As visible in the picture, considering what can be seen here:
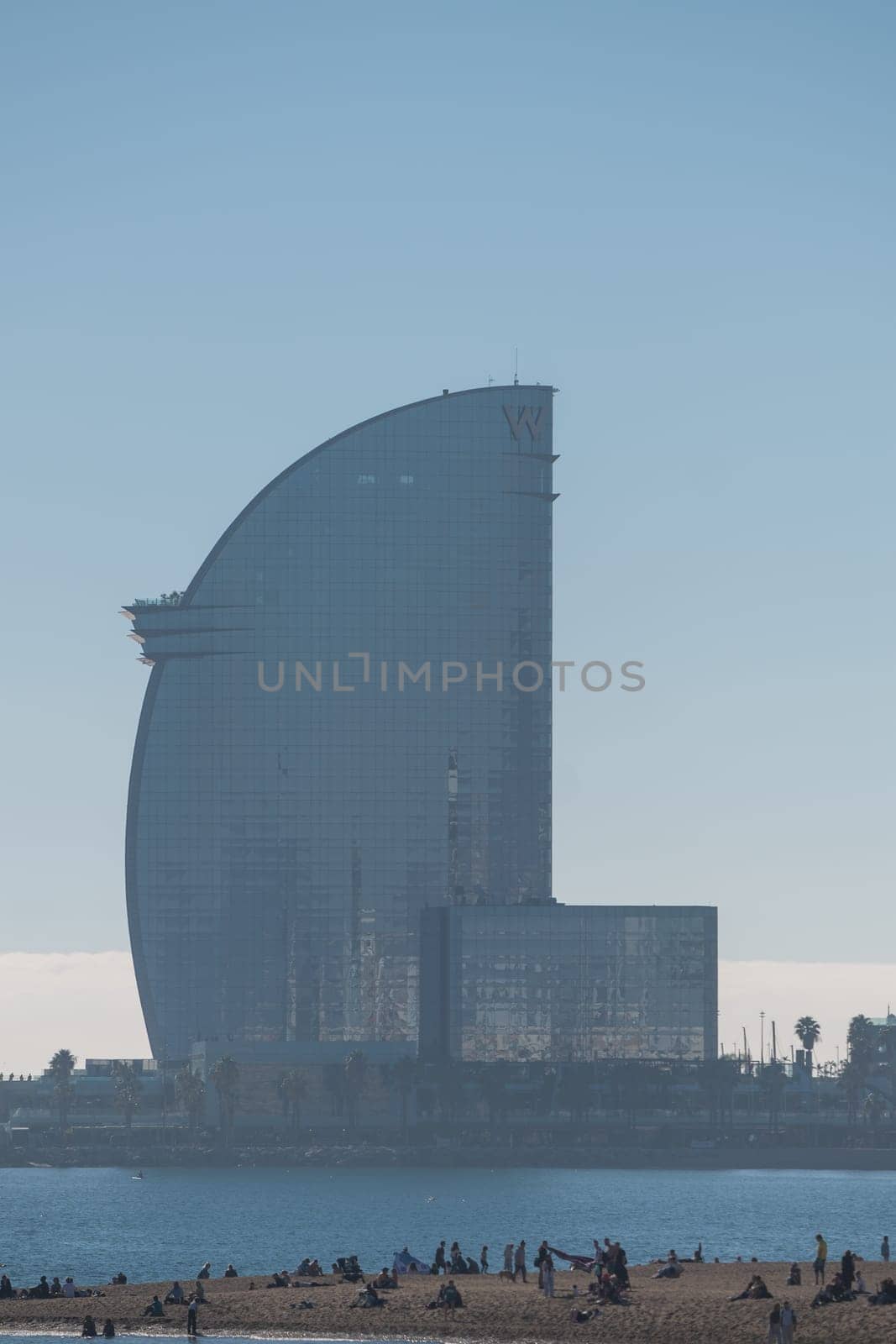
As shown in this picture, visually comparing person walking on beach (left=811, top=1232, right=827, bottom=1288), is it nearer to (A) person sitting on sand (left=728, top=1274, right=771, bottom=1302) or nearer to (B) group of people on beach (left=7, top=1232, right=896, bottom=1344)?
(B) group of people on beach (left=7, top=1232, right=896, bottom=1344)

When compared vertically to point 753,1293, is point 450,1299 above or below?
below

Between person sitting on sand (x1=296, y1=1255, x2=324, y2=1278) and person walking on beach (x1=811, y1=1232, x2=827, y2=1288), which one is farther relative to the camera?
person sitting on sand (x1=296, y1=1255, x2=324, y2=1278)

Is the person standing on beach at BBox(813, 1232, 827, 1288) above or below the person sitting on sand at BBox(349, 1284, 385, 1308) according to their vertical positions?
above

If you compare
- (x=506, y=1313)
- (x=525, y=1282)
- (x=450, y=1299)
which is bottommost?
(x=506, y=1313)

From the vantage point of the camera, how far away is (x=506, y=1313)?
105m

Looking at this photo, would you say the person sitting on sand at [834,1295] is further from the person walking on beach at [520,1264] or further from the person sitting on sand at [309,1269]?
the person sitting on sand at [309,1269]

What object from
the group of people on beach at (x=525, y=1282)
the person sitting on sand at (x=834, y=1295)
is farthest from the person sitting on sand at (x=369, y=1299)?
the person sitting on sand at (x=834, y=1295)

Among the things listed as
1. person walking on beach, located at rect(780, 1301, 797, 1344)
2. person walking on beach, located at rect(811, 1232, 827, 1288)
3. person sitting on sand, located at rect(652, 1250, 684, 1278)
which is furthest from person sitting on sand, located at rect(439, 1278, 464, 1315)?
person walking on beach, located at rect(780, 1301, 797, 1344)

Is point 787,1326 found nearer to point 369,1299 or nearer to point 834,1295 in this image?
point 834,1295

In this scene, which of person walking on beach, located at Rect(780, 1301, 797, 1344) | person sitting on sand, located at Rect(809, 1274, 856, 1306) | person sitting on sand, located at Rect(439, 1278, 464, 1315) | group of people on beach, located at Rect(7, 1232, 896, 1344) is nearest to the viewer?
person walking on beach, located at Rect(780, 1301, 797, 1344)

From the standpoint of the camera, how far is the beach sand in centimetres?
9856

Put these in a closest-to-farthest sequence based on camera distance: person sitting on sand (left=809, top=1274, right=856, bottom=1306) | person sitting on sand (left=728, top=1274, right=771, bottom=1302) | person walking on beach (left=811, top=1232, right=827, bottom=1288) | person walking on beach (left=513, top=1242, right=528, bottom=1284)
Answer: person sitting on sand (left=809, top=1274, right=856, bottom=1306)
person sitting on sand (left=728, top=1274, right=771, bottom=1302)
person walking on beach (left=811, top=1232, right=827, bottom=1288)
person walking on beach (left=513, top=1242, right=528, bottom=1284)

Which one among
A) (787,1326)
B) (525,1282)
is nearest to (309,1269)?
(525,1282)

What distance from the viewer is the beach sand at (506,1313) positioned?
3880 inches
